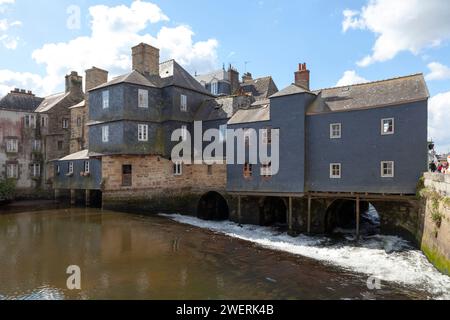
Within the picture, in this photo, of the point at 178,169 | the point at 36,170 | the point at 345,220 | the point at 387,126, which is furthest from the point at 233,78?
the point at 36,170

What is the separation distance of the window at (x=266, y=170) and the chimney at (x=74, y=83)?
3003 centimetres

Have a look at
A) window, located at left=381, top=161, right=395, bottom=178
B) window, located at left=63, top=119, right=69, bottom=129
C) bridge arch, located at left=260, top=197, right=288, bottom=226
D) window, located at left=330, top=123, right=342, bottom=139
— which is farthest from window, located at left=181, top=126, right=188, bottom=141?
window, located at left=63, top=119, right=69, bottom=129

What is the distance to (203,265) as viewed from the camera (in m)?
13.0

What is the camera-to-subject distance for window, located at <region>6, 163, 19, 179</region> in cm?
3488

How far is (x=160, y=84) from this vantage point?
93.9 ft

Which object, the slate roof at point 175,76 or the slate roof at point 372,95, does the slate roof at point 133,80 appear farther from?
the slate roof at point 372,95

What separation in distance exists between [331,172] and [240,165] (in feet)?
20.8

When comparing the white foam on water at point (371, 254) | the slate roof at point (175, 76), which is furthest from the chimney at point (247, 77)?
the white foam on water at point (371, 254)

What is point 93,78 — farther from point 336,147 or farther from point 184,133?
point 336,147

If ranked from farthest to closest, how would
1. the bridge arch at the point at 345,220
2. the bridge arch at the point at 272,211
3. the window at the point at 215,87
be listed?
the window at the point at 215,87 → the bridge arch at the point at 272,211 → the bridge arch at the point at 345,220

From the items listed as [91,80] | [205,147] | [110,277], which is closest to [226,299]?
[110,277]

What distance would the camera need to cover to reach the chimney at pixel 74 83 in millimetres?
40125
